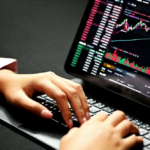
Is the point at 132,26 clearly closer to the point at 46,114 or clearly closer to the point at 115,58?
the point at 115,58

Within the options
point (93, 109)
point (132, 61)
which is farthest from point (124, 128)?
point (132, 61)

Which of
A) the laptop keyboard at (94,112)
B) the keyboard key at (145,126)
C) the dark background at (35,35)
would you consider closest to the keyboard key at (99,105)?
the laptop keyboard at (94,112)

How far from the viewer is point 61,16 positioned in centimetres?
110

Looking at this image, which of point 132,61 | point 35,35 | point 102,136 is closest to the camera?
point 102,136

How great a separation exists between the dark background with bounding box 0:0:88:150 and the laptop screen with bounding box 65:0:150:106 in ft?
0.40

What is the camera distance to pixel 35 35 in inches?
40.3

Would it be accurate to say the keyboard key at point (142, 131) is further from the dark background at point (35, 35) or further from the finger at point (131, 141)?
the dark background at point (35, 35)

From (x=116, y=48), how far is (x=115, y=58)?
29 millimetres

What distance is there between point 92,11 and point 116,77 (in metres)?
0.21

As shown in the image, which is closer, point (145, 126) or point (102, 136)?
point (102, 136)

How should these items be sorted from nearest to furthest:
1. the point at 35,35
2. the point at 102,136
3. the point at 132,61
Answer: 1. the point at 102,136
2. the point at 132,61
3. the point at 35,35

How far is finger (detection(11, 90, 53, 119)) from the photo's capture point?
0.58 meters

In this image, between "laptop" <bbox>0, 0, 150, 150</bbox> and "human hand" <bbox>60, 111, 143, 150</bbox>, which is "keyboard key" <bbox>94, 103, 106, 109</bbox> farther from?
"human hand" <bbox>60, 111, 143, 150</bbox>

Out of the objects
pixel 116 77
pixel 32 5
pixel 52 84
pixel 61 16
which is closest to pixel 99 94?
pixel 116 77
